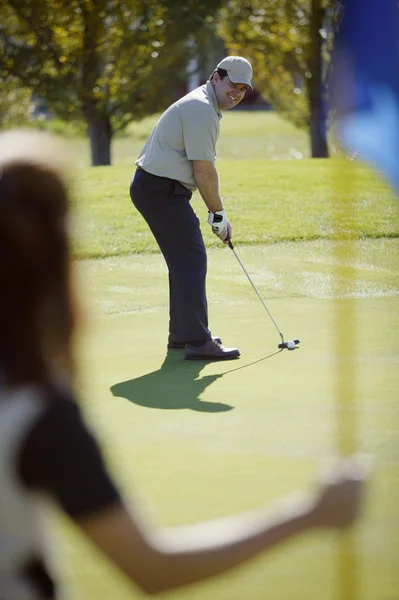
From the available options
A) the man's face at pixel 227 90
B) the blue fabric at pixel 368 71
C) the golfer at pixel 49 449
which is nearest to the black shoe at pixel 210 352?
the man's face at pixel 227 90

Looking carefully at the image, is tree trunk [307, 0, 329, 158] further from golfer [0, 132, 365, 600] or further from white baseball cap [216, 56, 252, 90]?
golfer [0, 132, 365, 600]

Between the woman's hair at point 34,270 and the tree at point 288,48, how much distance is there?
71.3ft

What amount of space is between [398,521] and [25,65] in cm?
2207

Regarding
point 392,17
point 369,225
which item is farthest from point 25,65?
point 392,17

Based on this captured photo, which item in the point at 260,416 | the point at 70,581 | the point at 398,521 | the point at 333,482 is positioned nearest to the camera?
the point at 333,482

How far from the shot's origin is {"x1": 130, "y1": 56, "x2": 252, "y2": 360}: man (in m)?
6.69

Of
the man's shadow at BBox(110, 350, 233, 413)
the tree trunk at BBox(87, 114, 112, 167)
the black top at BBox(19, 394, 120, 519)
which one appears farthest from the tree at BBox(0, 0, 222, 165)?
the black top at BBox(19, 394, 120, 519)

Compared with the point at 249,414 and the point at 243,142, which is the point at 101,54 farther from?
the point at 243,142

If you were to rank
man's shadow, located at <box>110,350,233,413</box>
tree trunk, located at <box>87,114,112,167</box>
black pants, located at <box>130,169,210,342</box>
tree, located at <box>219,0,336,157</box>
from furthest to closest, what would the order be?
tree trunk, located at <box>87,114,112,167</box> → tree, located at <box>219,0,336,157</box> → black pants, located at <box>130,169,210,342</box> → man's shadow, located at <box>110,350,233,413</box>

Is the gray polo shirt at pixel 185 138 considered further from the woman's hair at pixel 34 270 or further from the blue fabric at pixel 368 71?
the woman's hair at pixel 34 270

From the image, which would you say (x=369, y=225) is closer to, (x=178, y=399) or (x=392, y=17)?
(x=178, y=399)

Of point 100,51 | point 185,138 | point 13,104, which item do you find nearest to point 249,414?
point 185,138

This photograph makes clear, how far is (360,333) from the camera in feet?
24.2

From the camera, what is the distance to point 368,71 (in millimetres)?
3973
